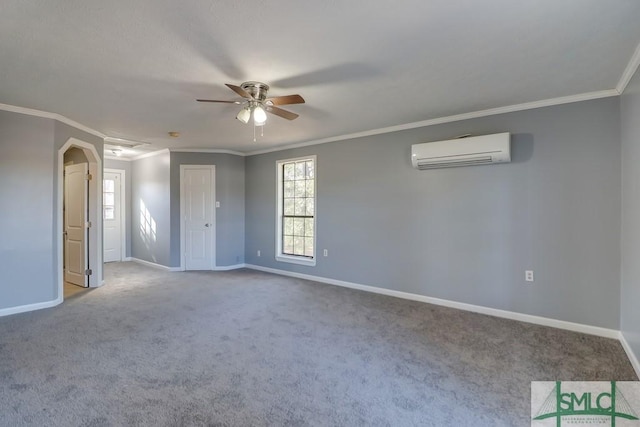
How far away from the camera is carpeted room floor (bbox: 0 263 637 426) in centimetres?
188

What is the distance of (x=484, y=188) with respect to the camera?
142 inches

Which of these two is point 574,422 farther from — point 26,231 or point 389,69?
point 26,231

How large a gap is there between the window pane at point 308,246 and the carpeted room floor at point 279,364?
1461mm

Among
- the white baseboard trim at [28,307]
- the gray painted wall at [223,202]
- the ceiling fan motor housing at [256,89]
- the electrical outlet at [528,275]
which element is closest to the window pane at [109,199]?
the gray painted wall at [223,202]

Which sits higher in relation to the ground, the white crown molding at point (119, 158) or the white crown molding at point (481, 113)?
the white crown molding at point (119, 158)

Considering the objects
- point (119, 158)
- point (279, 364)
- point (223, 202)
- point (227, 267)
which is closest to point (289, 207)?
point (223, 202)

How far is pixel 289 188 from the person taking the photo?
225 inches

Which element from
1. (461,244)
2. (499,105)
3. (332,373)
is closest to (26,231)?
(332,373)

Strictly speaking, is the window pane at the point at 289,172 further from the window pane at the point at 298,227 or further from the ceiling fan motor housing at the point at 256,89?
the ceiling fan motor housing at the point at 256,89

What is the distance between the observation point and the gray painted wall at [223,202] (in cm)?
596

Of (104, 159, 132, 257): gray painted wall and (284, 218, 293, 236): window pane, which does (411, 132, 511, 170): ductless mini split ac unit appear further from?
(104, 159, 132, 257): gray painted wall

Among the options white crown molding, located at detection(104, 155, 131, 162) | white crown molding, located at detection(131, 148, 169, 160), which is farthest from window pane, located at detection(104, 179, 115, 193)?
white crown molding, located at detection(131, 148, 169, 160)

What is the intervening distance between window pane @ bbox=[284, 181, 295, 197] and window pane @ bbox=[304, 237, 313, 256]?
88cm

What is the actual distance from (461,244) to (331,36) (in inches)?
112
